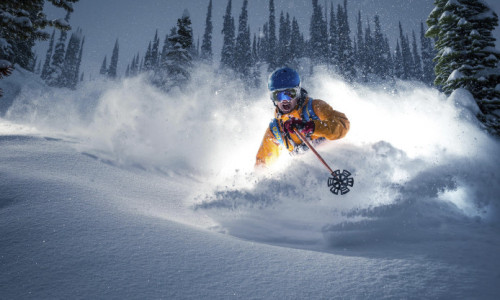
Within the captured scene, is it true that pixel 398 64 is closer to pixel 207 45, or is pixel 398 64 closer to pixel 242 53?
pixel 242 53

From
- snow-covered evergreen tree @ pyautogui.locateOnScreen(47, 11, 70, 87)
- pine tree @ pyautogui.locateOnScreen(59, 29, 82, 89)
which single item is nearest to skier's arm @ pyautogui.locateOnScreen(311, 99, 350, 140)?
Answer: snow-covered evergreen tree @ pyautogui.locateOnScreen(47, 11, 70, 87)

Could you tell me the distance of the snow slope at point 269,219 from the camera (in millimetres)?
1672

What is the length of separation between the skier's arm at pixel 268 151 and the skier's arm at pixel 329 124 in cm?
99

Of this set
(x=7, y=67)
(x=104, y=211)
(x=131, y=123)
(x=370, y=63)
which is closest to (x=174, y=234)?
(x=104, y=211)

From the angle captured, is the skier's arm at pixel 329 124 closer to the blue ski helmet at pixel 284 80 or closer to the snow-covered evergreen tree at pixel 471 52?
the blue ski helmet at pixel 284 80

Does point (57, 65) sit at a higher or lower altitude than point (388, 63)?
lower

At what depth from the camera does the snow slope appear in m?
1.67

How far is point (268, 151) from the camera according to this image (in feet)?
18.6

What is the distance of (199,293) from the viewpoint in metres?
1.58

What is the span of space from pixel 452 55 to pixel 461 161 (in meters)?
7.46

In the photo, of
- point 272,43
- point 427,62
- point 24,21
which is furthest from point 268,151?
point 427,62

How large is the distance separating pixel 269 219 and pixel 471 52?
A: 10786 millimetres

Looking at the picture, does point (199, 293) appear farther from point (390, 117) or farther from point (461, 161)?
point (390, 117)

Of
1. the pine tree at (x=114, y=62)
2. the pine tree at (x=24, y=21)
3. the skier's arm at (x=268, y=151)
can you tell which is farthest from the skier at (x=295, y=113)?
the pine tree at (x=114, y=62)
